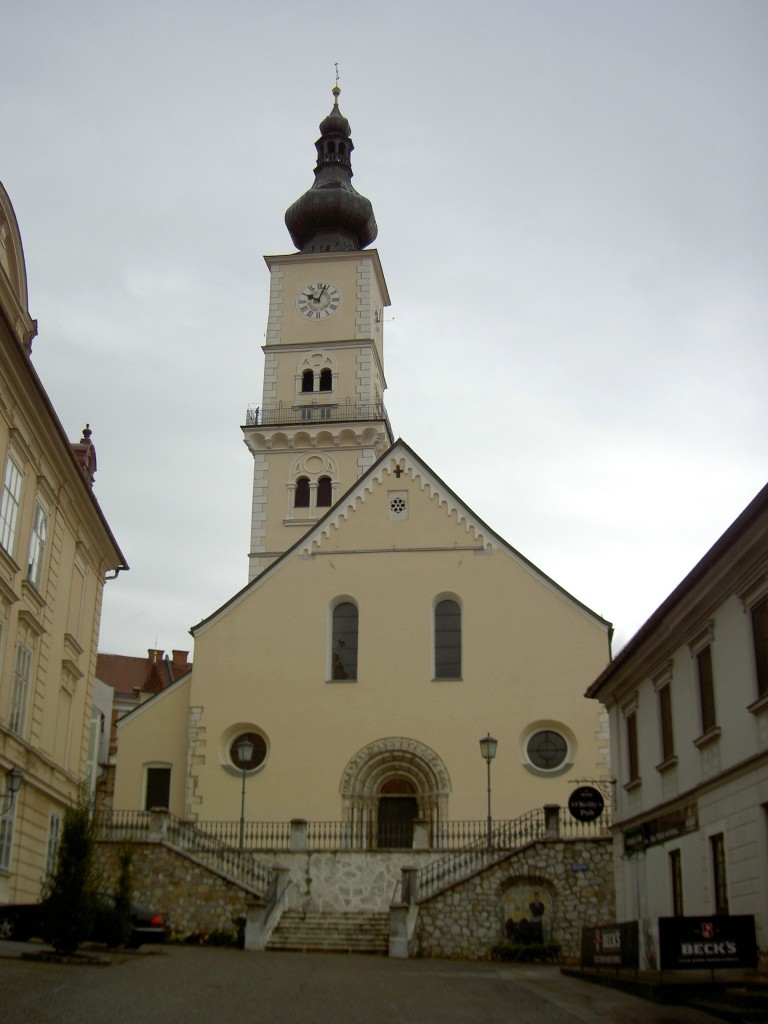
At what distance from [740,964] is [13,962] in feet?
30.8

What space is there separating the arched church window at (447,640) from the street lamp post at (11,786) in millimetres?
13699

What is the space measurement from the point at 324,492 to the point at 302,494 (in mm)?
900

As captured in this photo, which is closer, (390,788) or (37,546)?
(37,546)

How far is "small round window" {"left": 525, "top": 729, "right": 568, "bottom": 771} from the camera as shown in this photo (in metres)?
31.9

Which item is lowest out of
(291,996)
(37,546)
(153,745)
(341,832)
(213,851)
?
(291,996)

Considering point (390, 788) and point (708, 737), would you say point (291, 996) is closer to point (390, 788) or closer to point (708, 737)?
point (708, 737)

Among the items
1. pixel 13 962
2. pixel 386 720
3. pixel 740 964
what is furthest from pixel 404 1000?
pixel 386 720

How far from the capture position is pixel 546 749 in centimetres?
3212

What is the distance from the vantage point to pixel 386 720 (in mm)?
32812

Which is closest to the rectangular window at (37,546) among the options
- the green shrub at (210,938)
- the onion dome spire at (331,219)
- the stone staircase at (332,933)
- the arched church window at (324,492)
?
the green shrub at (210,938)

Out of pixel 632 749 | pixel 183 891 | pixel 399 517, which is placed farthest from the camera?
pixel 399 517

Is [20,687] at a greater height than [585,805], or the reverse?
[20,687]

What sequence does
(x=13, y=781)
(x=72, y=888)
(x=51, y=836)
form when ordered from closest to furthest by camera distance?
(x=72, y=888), (x=13, y=781), (x=51, y=836)

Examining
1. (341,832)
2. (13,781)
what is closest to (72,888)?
(13,781)
